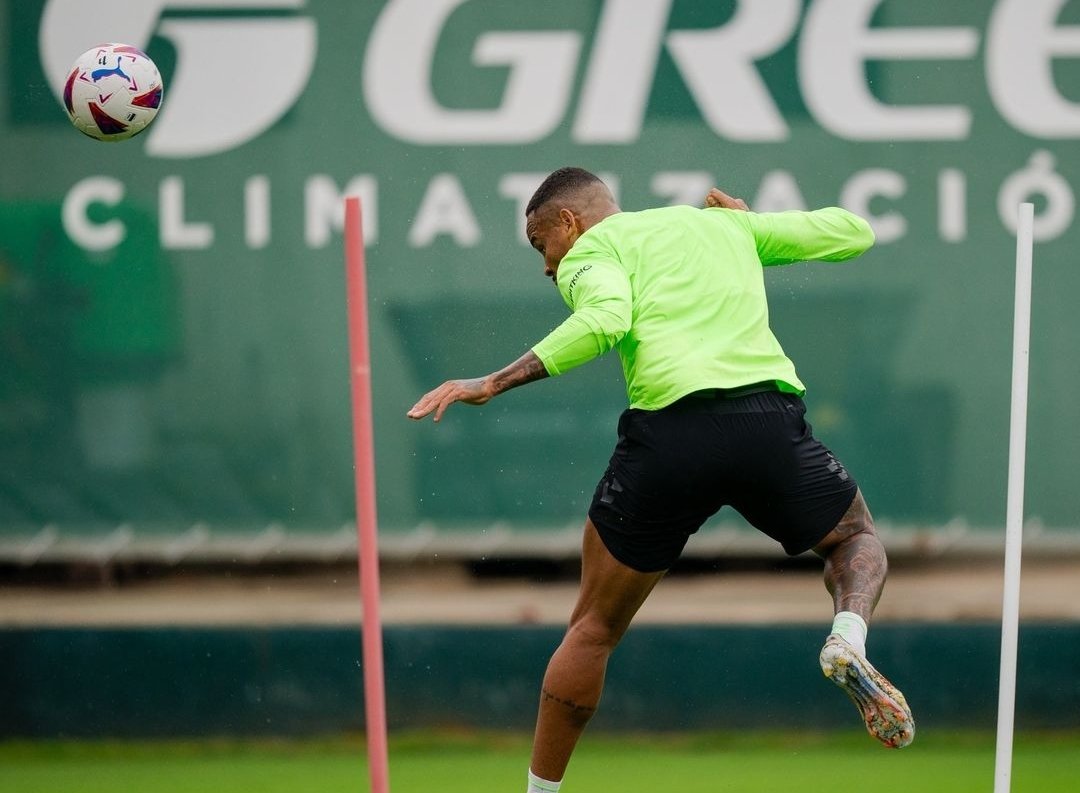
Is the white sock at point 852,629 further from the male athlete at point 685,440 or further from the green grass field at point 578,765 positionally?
the green grass field at point 578,765

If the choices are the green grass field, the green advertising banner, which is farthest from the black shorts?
the green advertising banner

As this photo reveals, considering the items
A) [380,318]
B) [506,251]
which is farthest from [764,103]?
[380,318]

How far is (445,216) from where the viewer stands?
6.65 meters

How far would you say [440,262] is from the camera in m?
6.65

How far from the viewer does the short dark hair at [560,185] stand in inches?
186

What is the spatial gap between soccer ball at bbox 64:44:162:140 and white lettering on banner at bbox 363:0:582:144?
5.41 ft

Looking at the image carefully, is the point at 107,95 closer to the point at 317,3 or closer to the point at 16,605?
the point at 317,3

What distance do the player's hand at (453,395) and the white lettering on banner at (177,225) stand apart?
2898mm

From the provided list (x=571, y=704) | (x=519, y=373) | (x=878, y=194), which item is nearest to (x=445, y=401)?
(x=519, y=373)

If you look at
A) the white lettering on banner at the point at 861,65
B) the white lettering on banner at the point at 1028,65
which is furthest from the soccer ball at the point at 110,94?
the white lettering on banner at the point at 1028,65

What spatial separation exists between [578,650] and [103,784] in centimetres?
256

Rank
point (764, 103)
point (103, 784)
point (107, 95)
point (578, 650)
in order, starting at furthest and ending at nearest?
point (764, 103) → point (103, 784) → point (107, 95) → point (578, 650)

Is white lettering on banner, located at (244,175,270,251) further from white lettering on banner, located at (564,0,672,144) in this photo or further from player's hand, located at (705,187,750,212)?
player's hand, located at (705,187,750,212)

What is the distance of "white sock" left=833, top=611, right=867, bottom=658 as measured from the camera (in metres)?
4.06
